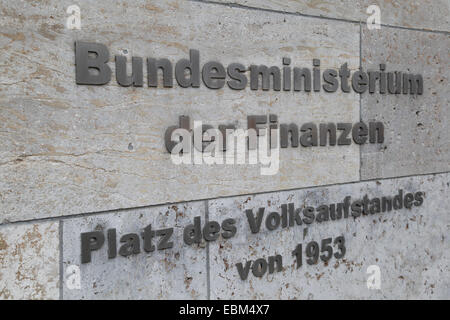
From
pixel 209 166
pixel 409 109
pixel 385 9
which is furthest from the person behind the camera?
pixel 409 109

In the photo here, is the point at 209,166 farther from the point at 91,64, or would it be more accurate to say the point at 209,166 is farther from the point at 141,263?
the point at 91,64

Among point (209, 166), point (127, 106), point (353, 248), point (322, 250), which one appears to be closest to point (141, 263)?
point (209, 166)

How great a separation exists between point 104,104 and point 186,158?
647mm

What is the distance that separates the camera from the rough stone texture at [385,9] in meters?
3.49

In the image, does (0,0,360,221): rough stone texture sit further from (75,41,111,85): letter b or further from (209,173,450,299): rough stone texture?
(209,173,450,299): rough stone texture

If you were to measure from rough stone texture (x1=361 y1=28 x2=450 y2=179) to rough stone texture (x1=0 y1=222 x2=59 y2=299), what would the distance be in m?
2.58

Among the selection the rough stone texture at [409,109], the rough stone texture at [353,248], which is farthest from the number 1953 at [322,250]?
the rough stone texture at [409,109]

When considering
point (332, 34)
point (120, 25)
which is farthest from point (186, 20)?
point (332, 34)

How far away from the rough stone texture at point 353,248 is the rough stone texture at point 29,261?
41.9 inches

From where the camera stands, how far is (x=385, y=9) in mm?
4082

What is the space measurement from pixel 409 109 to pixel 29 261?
11.2ft

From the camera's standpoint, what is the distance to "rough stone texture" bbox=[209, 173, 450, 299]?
3.36 metres

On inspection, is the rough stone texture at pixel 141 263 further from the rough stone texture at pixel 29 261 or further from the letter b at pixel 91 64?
the letter b at pixel 91 64

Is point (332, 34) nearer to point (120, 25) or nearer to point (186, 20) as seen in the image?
point (186, 20)
